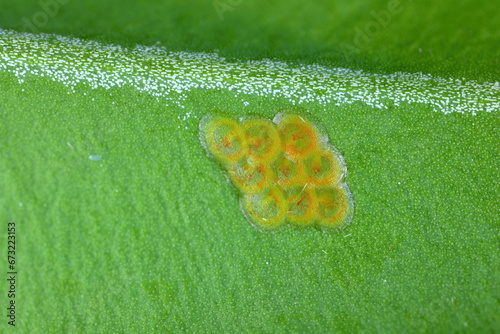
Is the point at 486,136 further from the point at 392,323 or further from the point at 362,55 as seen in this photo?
the point at 392,323

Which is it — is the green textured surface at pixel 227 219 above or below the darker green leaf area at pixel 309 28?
below

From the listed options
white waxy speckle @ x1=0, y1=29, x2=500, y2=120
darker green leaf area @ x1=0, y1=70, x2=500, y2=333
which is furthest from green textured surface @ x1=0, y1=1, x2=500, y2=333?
white waxy speckle @ x1=0, y1=29, x2=500, y2=120

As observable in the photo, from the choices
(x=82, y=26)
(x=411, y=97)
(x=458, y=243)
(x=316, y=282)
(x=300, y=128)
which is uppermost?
(x=82, y=26)

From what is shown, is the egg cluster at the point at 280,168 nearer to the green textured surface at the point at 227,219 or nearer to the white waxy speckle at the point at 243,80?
the green textured surface at the point at 227,219

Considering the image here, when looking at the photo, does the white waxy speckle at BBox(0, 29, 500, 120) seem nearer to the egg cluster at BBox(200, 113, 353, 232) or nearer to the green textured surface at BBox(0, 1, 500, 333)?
the green textured surface at BBox(0, 1, 500, 333)

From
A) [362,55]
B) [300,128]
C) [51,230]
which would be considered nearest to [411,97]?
[362,55]

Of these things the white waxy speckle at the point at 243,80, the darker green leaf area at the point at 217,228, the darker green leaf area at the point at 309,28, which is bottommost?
the darker green leaf area at the point at 217,228

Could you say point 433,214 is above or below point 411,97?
below

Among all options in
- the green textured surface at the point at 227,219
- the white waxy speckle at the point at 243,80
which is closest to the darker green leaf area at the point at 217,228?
the green textured surface at the point at 227,219
